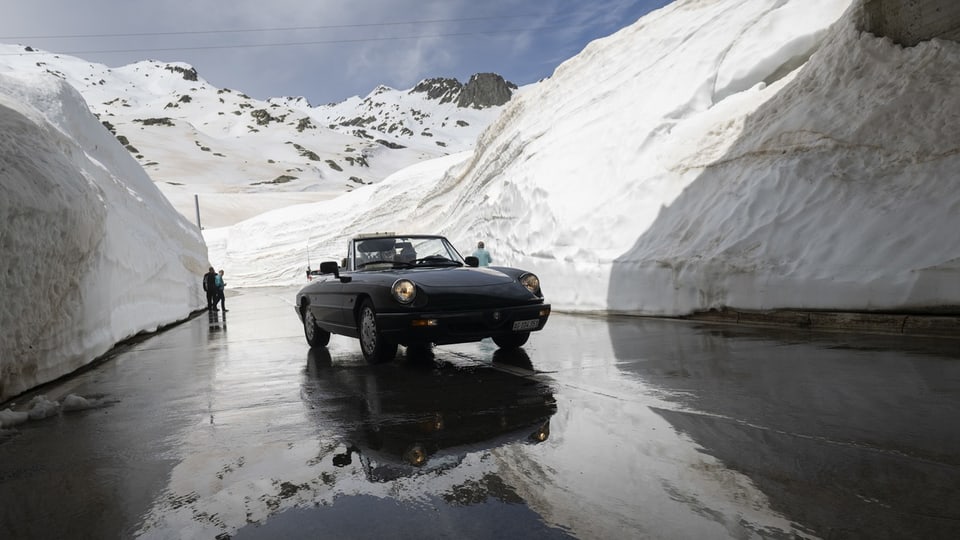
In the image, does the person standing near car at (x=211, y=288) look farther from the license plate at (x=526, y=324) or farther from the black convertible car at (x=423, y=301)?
the license plate at (x=526, y=324)

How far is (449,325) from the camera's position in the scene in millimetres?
6207

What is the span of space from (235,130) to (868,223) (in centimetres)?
16758

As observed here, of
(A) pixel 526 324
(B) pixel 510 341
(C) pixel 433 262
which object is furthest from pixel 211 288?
(A) pixel 526 324

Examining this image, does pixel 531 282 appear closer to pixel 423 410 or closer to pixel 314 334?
pixel 423 410

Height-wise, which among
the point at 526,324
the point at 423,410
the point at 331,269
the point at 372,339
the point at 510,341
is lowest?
the point at 423,410

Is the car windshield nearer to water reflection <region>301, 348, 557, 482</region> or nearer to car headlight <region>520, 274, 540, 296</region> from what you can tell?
car headlight <region>520, 274, 540, 296</region>

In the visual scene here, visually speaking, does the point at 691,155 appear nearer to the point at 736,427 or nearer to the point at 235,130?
the point at 736,427

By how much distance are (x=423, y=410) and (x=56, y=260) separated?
4.99m

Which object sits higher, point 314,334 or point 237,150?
point 237,150

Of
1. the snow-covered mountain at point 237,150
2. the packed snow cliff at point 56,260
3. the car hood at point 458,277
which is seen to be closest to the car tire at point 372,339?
the car hood at point 458,277

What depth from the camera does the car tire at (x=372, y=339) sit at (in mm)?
6621

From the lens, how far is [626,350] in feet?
24.0

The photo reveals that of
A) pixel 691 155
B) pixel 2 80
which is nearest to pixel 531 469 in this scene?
pixel 691 155

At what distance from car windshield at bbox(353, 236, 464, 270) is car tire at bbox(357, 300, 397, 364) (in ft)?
2.71
